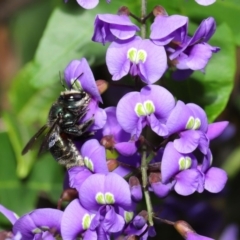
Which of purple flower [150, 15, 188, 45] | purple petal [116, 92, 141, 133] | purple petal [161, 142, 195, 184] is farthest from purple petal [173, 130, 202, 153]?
purple flower [150, 15, 188, 45]

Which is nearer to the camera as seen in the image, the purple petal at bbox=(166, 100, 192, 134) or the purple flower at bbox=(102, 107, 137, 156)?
the purple petal at bbox=(166, 100, 192, 134)

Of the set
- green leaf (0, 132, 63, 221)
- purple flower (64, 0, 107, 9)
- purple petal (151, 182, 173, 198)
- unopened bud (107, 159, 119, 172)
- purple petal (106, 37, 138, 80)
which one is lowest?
green leaf (0, 132, 63, 221)

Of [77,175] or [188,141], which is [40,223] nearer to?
[77,175]

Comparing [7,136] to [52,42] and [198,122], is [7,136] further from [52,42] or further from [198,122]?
[198,122]

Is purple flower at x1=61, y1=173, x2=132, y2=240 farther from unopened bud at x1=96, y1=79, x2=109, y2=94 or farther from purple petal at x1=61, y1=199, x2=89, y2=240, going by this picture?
unopened bud at x1=96, y1=79, x2=109, y2=94

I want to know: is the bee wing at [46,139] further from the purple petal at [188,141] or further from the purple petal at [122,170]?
the purple petal at [188,141]

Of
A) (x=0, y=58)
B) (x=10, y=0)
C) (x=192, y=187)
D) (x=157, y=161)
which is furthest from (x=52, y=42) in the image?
(x=0, y=58)

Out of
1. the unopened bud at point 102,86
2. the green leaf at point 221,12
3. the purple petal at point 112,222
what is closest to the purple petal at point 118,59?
the unopened bud at point 102,86
